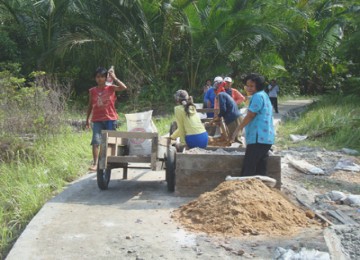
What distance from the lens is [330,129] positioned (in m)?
12.8

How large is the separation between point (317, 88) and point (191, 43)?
1380 cm

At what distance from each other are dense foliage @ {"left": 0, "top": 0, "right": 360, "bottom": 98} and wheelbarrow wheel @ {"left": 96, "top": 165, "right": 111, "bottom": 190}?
12154 mm

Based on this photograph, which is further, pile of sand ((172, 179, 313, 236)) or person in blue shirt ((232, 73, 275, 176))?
person in blue shirt ((232, 73, 275, 176))

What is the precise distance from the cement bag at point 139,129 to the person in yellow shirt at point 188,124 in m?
0.45

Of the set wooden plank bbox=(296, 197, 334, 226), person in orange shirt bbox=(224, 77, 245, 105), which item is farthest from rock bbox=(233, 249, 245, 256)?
Result: person in orange shirt bbox=(224, 77, 245, 105)

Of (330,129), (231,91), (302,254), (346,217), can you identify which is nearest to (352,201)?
(346,217)

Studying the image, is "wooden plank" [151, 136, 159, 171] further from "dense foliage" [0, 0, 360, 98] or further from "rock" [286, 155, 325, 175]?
"dense foliage" [0, 0, 360, 98]

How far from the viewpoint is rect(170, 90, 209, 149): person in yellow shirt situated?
290 inches

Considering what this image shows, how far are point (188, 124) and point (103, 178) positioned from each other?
1.46 metres

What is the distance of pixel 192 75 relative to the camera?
21016 millimetres

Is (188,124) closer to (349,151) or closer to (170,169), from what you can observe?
(170,169)

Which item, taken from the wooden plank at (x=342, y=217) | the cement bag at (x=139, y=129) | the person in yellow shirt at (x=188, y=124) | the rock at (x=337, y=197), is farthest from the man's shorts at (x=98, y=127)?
the wooden plank at (x=342, y=217)

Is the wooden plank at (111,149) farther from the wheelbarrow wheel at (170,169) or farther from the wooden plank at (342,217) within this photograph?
the wooden plank at (342,217)

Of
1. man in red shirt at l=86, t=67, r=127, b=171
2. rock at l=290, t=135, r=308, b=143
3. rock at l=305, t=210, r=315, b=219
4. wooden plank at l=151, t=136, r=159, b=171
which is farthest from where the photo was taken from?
rock at l=290, t=135, r=308, b=143
